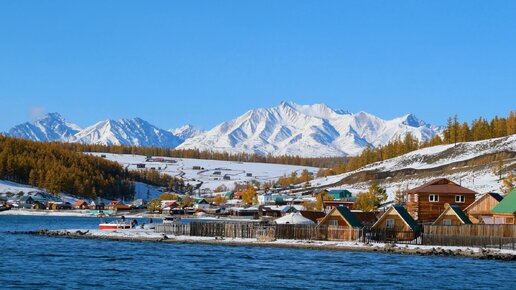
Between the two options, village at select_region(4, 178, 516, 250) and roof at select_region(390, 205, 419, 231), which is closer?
village at select_region(4, 178, 516, 250)

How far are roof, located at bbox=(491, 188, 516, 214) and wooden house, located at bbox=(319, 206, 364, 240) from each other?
523 inches

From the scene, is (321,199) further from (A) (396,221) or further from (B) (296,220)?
(A) (396,221)

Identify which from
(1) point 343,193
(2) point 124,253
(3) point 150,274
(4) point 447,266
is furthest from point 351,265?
(1) point 343,193

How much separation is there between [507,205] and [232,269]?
3496 centimetres

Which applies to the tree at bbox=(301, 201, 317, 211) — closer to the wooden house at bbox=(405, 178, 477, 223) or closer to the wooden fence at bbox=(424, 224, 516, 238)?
the wooden house at bbox=(405, 178, 477, 223)

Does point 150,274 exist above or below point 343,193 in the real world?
below

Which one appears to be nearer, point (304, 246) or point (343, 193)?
point (304, 246)

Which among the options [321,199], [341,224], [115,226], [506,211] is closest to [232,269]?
[341,224]

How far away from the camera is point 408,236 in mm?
81250

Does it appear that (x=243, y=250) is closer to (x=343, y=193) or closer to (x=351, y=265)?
(x=351, y=265)

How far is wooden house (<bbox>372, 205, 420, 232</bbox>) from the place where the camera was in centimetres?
8138

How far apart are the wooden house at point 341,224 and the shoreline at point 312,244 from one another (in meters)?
3.15

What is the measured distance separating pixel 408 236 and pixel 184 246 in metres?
21.5

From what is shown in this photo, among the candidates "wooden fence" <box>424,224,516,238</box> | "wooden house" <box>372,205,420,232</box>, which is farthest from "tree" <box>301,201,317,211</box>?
"wooden fence" <box>424,224,516,238</box>
